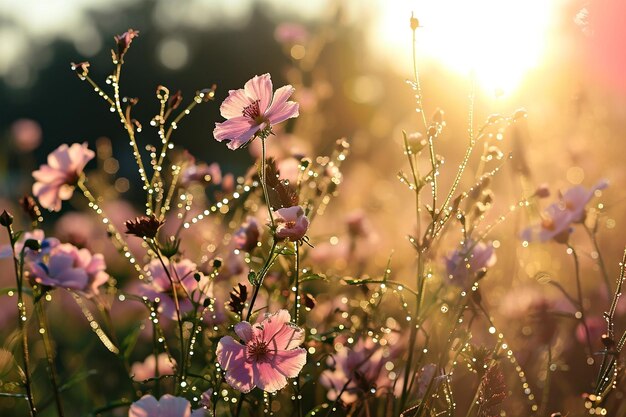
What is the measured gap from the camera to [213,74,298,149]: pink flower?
44.1 inches

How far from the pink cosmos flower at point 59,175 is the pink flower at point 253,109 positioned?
425 millimetres

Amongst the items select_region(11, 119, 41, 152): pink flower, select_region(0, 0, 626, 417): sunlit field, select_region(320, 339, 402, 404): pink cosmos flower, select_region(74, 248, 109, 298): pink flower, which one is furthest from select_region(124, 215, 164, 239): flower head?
select_region(11, 119, 41, 152): pink flower

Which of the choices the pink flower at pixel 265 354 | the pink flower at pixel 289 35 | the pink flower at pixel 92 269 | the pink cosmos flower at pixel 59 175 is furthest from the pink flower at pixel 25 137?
the pink flower at pixel 265 354

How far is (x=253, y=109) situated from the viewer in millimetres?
1140

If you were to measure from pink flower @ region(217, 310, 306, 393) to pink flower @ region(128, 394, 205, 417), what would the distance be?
0.09 meters

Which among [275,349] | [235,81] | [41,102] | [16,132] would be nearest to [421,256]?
[275,349]

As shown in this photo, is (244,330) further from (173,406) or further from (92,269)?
(92,269)

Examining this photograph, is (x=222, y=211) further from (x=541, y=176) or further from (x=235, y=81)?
(x=235, y=81)

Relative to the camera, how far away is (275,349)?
1068 millimetres

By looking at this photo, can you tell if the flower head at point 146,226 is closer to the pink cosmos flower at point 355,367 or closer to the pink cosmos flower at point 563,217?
the pink cosmos flower at point 355,367

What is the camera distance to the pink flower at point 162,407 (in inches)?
37.2

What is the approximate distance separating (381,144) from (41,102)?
21.1 metres

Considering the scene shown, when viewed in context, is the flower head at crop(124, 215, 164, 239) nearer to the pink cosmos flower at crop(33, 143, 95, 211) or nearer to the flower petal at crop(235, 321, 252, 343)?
the flower petal at crop(235, 321, 252, 343)

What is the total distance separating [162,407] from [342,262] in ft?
4.40
